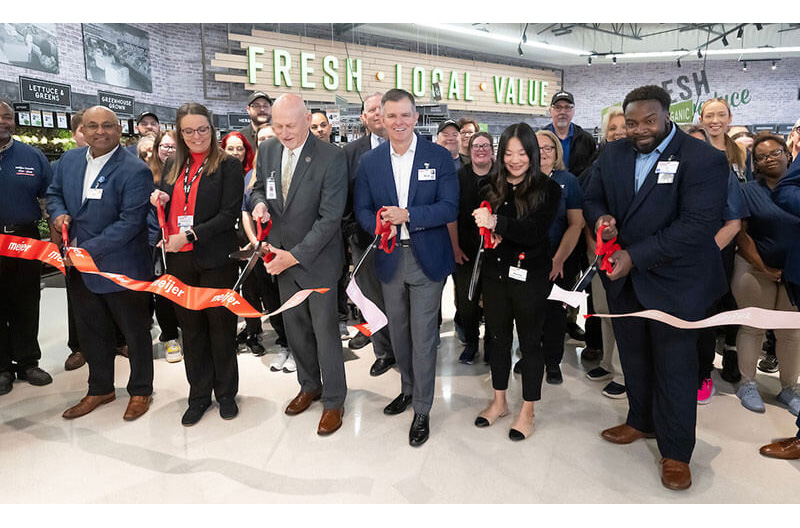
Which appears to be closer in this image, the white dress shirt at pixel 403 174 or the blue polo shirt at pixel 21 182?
the white dress shirt at pixel 403 174

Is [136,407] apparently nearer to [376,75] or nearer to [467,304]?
[467,304]

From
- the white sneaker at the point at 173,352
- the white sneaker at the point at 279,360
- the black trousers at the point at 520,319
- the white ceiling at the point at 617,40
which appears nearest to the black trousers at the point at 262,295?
the white sneaker at the point at 279,360

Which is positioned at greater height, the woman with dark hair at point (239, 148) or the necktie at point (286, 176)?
the woman with dark hair at point (239, 148)

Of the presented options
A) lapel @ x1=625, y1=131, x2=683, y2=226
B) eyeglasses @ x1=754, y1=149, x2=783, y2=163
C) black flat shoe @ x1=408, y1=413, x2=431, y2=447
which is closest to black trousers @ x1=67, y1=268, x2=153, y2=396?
black flat shoe @ x1=408, y1=413, x2=431, y2=447

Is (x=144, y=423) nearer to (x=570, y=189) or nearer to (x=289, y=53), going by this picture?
(x=570, y=189)

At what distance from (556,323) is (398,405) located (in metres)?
1.16

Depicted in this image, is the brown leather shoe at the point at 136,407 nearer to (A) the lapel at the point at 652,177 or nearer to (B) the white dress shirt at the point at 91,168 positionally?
(B) the white dress shirt at the point at 91,168

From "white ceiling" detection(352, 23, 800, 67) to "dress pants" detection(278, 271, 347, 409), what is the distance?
35.0 ft

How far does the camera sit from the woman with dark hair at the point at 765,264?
3.01 meters

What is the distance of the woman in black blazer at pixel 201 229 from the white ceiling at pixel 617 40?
34.0 feet

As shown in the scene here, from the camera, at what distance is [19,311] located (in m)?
3.63

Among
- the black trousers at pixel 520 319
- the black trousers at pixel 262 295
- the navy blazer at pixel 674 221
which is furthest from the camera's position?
the black trousers at pixel 262 295

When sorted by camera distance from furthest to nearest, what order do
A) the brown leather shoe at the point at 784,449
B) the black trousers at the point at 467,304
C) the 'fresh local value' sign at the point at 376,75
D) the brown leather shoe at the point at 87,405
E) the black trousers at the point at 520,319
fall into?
the 'fresh local value' sign at the point at 376,75
the black trousers at the point at 467,304
the brown leather shoe at the point at 87,405
the black trousers at the point at 520,319
the brown leather shoe at the point at 784,449

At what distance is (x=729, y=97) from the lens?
15914 mm
